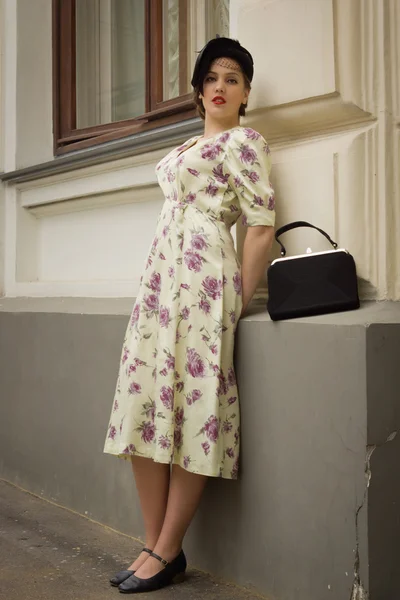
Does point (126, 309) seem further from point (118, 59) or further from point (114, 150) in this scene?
point (118, 59)

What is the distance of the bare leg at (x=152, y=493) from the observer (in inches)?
123

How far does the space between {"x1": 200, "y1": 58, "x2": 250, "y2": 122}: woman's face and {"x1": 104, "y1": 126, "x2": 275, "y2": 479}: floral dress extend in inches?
4.4

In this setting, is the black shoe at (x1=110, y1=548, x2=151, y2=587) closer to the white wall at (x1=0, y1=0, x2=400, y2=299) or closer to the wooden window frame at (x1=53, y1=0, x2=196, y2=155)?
the white wall at (x1=0, y1=0, x2=400, y2=299)

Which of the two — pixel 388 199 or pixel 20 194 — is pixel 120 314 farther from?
pixel 20 194

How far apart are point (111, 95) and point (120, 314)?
75.1 inches

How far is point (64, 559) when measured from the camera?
3.42 meters

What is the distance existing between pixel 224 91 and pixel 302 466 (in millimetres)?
1384

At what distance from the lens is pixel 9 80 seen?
17.0 feet

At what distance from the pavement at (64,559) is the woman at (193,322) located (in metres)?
0.11

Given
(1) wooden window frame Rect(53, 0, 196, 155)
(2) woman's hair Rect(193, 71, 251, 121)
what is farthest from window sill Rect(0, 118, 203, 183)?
(2) woman's hair Rect(193, 71, 251, 121)

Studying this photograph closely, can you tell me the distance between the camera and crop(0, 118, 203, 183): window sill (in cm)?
382

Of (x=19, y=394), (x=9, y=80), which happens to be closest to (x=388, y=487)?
(x=19, y=394)

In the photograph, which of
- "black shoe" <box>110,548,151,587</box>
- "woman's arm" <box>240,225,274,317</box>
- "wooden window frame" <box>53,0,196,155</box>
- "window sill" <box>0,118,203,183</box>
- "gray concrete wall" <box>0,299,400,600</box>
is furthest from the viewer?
"wooden window frame" <box>53,0,196,155</box>

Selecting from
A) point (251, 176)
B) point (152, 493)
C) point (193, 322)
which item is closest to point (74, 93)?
point (251, 176)
